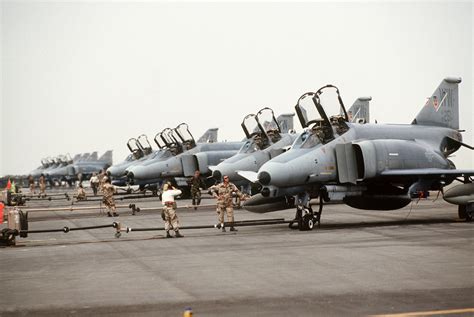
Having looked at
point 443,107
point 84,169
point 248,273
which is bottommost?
point 84,169

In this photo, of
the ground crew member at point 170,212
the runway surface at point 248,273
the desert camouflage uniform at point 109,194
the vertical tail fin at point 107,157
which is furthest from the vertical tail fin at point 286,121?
the vertical tail fin at point 107,157

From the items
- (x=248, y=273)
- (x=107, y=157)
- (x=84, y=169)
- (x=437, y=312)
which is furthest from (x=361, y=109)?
(x=107, y=157)

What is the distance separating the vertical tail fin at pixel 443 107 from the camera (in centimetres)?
2230

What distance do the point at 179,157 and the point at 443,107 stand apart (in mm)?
18018

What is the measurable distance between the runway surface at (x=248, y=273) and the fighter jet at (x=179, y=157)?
18368 mm

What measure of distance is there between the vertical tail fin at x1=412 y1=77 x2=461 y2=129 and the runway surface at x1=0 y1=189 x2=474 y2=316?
16.1 feet

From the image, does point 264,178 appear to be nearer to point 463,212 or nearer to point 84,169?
point 463,212

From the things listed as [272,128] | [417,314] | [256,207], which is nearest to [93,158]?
[272,128]

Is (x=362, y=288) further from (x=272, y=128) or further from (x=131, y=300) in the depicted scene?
(x=272, y=128)

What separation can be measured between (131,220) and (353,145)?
8506mm

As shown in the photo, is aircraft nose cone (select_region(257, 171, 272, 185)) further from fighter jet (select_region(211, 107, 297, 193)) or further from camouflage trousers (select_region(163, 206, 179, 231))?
fighter jet (select_region(211, 107, 297, 193))

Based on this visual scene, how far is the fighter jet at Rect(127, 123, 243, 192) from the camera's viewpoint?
120 ft

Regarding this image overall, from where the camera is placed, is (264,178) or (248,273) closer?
(248,273)

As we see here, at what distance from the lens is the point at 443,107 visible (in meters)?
22.7
